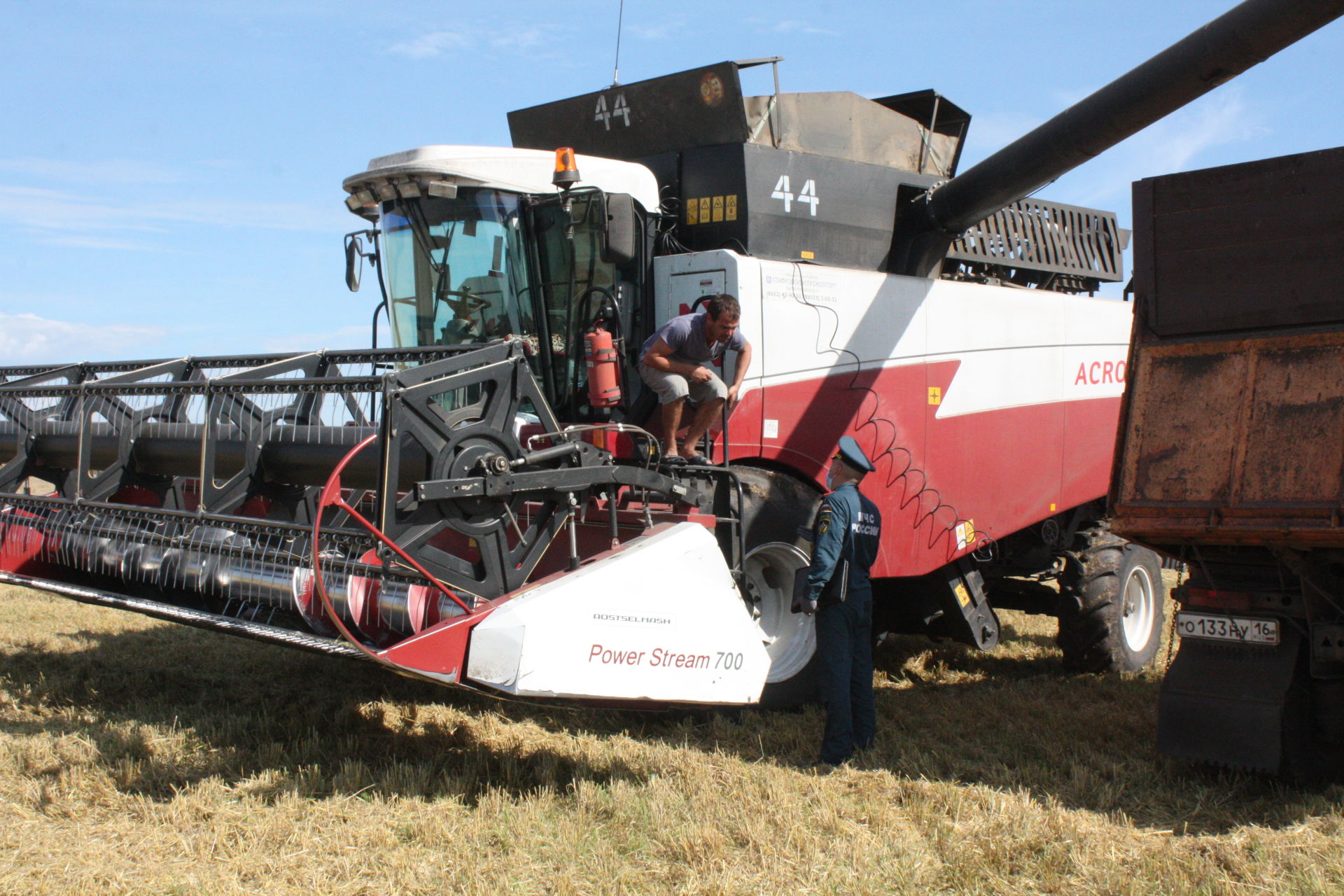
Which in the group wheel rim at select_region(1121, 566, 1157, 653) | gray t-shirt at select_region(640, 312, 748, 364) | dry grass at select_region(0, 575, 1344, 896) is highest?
gray t-shirt at select_region(640, 312, 748, 364)

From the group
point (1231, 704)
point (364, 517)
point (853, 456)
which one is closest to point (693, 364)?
point (853, 456)

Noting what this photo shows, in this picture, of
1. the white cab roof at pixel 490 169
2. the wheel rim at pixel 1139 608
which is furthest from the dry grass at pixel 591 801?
the white cab roof at pixel 490 169

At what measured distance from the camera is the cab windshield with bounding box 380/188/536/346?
5.27 meters

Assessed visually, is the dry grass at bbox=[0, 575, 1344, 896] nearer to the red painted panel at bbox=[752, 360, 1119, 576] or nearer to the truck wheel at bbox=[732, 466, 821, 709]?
the truck wheel at bbox=[732, 466, 821, 709]

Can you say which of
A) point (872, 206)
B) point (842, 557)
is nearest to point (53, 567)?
point (842, 557)

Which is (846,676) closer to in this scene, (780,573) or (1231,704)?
(780,573)

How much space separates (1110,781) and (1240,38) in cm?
327

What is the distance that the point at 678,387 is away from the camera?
5.03m

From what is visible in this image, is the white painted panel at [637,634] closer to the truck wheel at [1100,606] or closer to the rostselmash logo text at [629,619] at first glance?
the rostselmash logo text at [629,619]

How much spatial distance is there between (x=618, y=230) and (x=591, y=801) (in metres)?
2.46

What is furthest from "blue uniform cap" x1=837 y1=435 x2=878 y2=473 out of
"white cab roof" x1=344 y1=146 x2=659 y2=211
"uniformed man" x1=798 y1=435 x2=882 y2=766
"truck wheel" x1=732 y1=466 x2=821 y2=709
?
"white cab roof" x1=344 y1=146 x2=659 y2=211

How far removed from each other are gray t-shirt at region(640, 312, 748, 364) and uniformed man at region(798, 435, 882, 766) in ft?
2.46

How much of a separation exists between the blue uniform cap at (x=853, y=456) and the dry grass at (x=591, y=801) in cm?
122

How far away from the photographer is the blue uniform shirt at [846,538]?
475 centimetres
